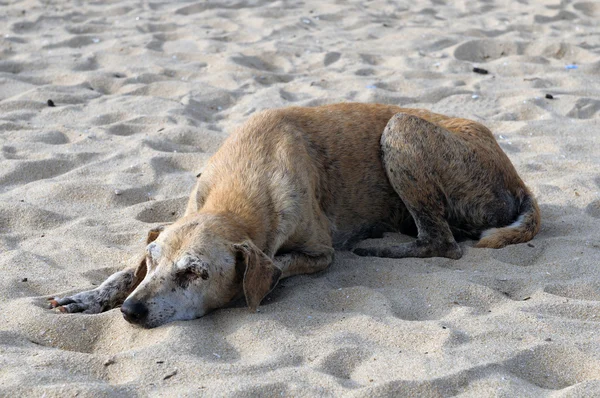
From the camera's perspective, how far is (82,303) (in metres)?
4.42

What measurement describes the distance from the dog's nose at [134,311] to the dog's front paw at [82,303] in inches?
16.5

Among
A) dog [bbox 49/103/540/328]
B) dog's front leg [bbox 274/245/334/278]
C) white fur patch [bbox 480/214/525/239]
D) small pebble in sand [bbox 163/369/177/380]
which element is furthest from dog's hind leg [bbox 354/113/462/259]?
small pebble in sand [bbox 163/369/177/380]

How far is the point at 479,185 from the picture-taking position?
223 inches

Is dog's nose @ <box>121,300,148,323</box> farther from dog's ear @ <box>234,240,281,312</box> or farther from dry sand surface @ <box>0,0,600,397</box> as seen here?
dog's ear @ <box>234,240,281,312</box>

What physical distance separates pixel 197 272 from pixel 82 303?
2.21ft

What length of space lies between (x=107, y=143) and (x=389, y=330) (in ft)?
12.1

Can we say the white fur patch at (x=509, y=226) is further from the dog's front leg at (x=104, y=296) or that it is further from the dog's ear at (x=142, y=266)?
the dog's front leg at (x=104, y=296)

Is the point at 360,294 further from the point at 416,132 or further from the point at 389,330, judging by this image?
the point at 416,132

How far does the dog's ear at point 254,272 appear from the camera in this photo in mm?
4363

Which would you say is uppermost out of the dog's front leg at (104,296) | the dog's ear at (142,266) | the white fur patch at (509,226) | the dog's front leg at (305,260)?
the dog's ear at (142,266)

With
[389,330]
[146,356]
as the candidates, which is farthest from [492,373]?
[146,356]

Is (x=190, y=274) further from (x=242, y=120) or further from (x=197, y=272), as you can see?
(x=242, y=120)

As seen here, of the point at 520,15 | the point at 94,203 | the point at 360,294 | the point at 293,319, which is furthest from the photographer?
the point at 520,15

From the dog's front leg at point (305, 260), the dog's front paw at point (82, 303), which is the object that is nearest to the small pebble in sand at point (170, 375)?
the dog's front paw at point (82, 303)
